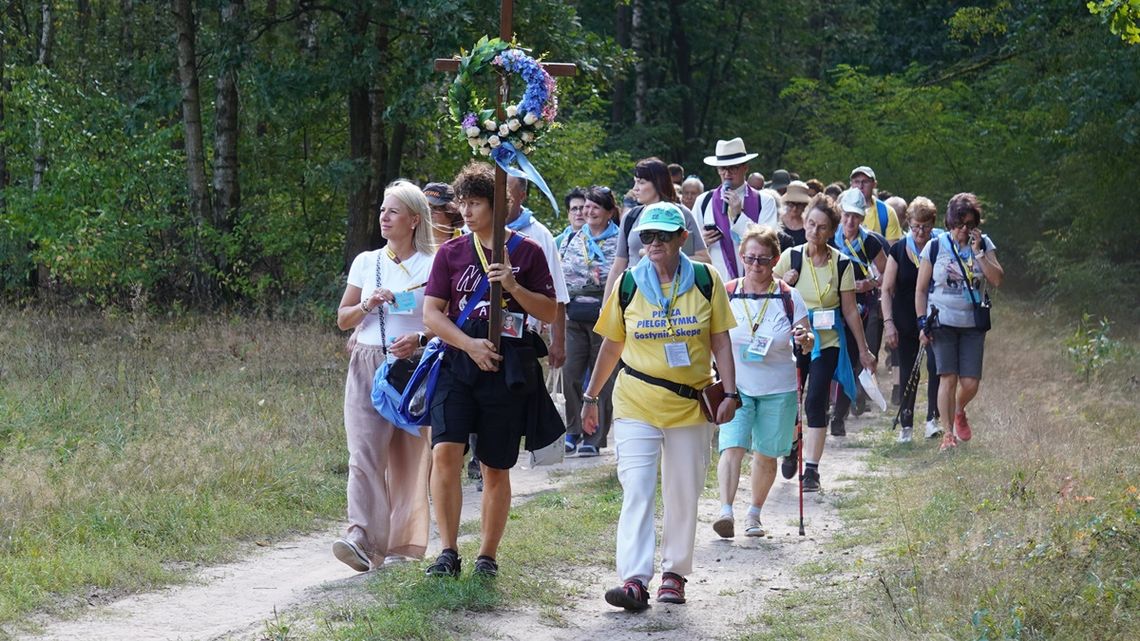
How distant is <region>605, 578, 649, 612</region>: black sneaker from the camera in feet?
23.4

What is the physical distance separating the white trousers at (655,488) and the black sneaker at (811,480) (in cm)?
337

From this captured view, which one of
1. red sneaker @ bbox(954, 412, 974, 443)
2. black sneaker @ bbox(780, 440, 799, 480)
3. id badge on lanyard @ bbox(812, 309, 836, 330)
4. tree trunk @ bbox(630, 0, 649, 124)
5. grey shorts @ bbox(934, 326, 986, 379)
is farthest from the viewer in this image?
tree trunk @ bbox(630, 0, 649, 124)

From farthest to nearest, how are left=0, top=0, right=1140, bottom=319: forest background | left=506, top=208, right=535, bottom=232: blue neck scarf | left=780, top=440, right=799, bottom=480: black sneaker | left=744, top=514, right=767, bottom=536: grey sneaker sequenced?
left=0, top=0, right=1140, bottom=319: forest background → left=780, top=440, right=799, bottom=480: black sneaker → left=506, top=208, right=535, bottom=232: blue neck scarf → left=744, top=514, right=767, bottom=536: grey sneaker

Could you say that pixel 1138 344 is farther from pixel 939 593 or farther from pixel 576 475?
pixel 939 593

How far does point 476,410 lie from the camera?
7.33 metres

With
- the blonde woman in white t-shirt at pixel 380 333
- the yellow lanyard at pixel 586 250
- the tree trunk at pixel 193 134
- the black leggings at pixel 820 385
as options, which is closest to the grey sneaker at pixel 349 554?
the blonde woman in white t-shirt at pixel 380 333

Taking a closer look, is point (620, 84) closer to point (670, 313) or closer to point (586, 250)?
point (586, 250)

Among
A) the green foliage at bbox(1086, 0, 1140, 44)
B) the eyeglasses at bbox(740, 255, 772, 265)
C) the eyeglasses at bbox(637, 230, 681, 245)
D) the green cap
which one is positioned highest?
the green foliage at bbox(1086, 0, 1140, 44)

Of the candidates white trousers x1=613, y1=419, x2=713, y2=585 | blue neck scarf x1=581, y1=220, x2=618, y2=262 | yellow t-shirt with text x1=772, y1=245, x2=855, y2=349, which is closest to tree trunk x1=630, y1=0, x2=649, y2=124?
blue neck scarf x1=581, y1=220, x2=618, y2=262

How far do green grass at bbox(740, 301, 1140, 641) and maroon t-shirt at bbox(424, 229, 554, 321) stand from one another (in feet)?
6.58

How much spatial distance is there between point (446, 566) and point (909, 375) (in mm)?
7248

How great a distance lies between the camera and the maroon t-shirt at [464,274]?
7328 millimetres

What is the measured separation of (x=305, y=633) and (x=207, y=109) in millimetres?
17412

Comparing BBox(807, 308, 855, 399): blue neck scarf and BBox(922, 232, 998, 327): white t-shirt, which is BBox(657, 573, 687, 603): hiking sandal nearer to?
BBox(807, 308, 855, 399): blue neck scarf
